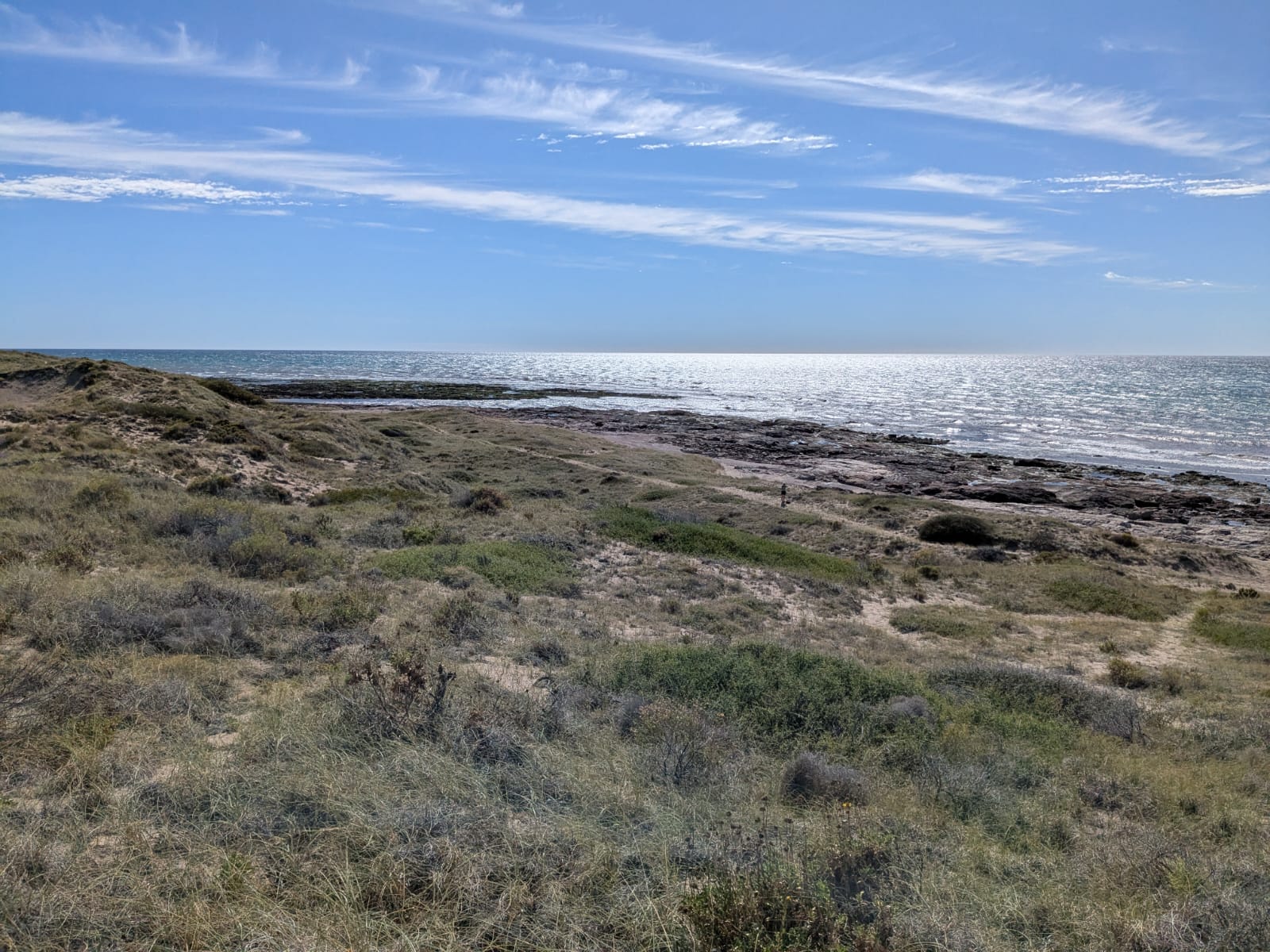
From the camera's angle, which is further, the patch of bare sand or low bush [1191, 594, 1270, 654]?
low bush [1191, 594, 1270, 654]

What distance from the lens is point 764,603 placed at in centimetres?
1489

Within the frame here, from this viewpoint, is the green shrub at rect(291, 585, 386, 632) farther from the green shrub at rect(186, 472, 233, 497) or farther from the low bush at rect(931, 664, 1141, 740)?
the green shrub at rect(186, 472, 233, 497)

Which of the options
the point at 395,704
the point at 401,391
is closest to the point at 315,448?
the point at 395,704

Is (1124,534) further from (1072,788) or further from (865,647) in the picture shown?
(1072,788)

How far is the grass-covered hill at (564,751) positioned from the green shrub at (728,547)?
1.73m

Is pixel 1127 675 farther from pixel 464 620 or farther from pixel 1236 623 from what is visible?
pixel 464 620

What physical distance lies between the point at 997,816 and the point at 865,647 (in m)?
7.31

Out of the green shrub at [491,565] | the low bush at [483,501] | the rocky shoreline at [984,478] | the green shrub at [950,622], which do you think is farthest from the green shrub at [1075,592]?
the low bush at [483,501]

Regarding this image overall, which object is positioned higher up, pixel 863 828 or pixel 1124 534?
pixel 863 828

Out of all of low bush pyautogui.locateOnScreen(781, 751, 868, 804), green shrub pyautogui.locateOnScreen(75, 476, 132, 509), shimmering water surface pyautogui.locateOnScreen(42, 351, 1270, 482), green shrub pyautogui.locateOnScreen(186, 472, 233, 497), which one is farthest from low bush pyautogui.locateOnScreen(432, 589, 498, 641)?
shimmering water surface pyautogui.locateOnScreen(42, 351, 1270, 482)

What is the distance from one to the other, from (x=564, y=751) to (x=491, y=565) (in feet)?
29.6

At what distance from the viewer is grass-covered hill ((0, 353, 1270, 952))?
363 centimetres

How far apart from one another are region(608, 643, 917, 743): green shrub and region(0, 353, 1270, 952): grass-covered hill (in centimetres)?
6

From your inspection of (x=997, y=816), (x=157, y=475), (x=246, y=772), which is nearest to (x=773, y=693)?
(x=997, y=816)
